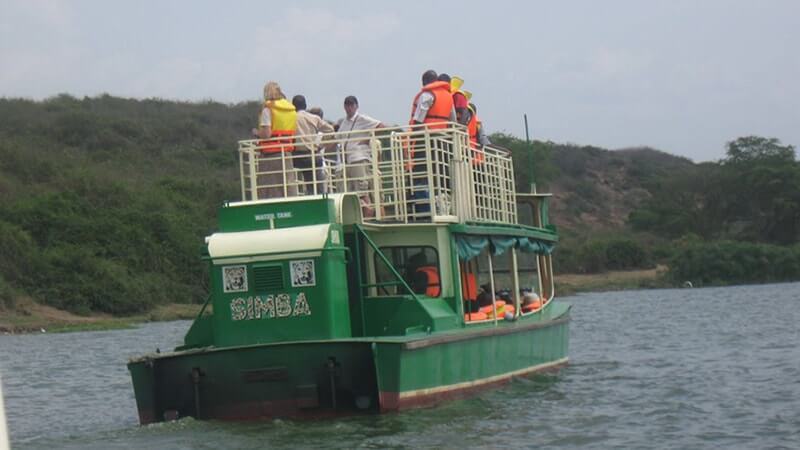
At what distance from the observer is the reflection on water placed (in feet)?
42.3

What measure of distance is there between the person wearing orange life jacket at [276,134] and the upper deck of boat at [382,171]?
1 cm

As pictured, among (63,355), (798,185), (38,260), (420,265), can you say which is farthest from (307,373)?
(798,185)

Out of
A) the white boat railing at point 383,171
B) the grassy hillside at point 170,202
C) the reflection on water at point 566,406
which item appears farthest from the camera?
the grassy hillside at point 170,202

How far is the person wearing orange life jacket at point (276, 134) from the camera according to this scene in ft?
50.7

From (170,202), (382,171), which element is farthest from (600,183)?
(382,171)

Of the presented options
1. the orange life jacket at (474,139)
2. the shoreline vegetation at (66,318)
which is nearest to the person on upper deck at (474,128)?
the orange life jacket at (474,139)

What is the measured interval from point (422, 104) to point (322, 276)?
2.88 m

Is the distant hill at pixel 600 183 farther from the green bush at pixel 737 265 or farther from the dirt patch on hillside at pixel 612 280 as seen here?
the green bush at pixel 737 265

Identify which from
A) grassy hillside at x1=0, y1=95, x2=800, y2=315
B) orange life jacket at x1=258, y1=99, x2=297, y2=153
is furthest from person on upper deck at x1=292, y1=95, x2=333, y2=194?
grassy hillside at x1=0, y1=95, x2=800, y2=315

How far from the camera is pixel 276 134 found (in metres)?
15.6

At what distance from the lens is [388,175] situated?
49.5ft

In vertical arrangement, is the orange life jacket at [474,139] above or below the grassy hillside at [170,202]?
below

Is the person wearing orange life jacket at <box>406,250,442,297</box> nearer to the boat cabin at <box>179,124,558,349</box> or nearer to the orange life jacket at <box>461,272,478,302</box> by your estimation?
the boat cabin at <box>179,124,558,349</box>

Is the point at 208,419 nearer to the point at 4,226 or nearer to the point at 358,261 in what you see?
the point at 358,261
